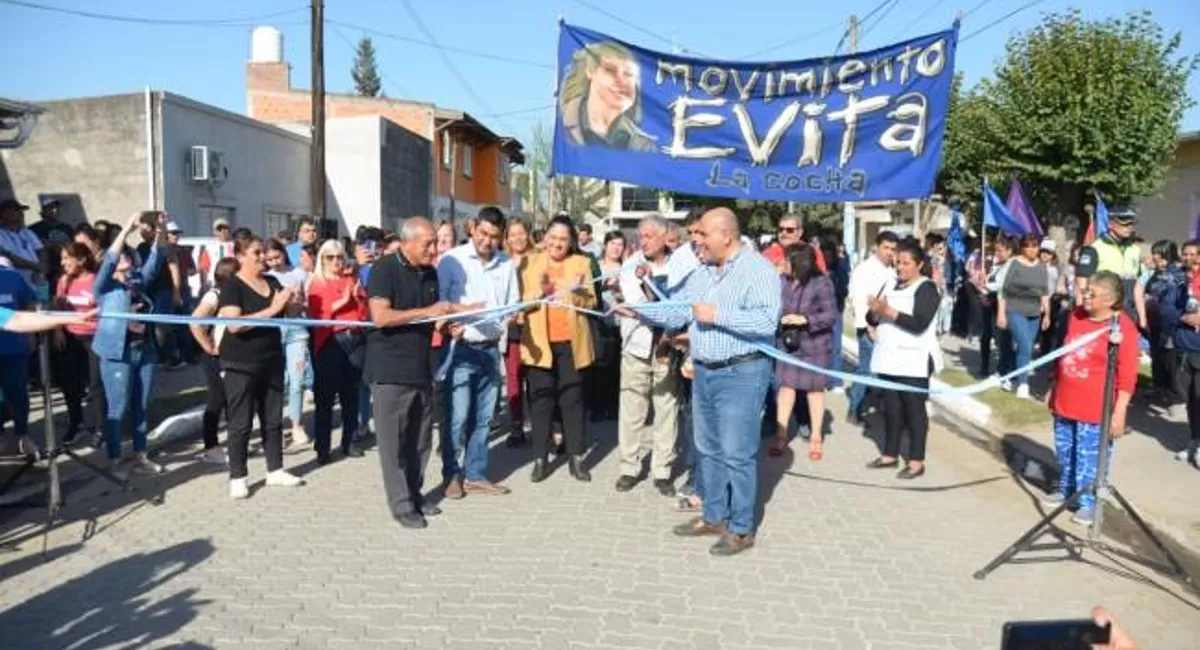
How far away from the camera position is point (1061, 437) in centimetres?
610

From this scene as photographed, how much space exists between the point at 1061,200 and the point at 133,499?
63.3 feet

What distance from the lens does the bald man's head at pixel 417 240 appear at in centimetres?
565

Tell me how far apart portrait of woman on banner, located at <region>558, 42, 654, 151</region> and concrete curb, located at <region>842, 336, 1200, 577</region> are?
13.6 ft

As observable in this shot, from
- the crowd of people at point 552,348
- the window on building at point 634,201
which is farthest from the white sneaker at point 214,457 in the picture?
the window on building at point 634,201

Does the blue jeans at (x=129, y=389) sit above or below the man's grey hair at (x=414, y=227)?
below

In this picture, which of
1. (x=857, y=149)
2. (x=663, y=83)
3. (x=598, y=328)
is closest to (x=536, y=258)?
(x=598, y=328)

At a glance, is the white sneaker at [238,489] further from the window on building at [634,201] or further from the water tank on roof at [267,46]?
the window on building at [634,201]

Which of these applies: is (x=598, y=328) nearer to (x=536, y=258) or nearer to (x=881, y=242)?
(x=536, y=258)

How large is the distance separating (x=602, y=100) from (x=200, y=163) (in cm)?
1089

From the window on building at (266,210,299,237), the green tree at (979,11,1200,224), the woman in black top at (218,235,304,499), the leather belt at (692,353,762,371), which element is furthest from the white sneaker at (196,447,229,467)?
the green tree at (979,11,1200,224)

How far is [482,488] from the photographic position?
6520mm

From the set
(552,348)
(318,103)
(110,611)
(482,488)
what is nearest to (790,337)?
(552,348)

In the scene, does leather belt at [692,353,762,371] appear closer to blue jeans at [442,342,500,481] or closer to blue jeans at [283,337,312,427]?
blue jeans at [442,342,500,481]

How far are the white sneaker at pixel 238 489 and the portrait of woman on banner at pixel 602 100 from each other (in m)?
3.51
